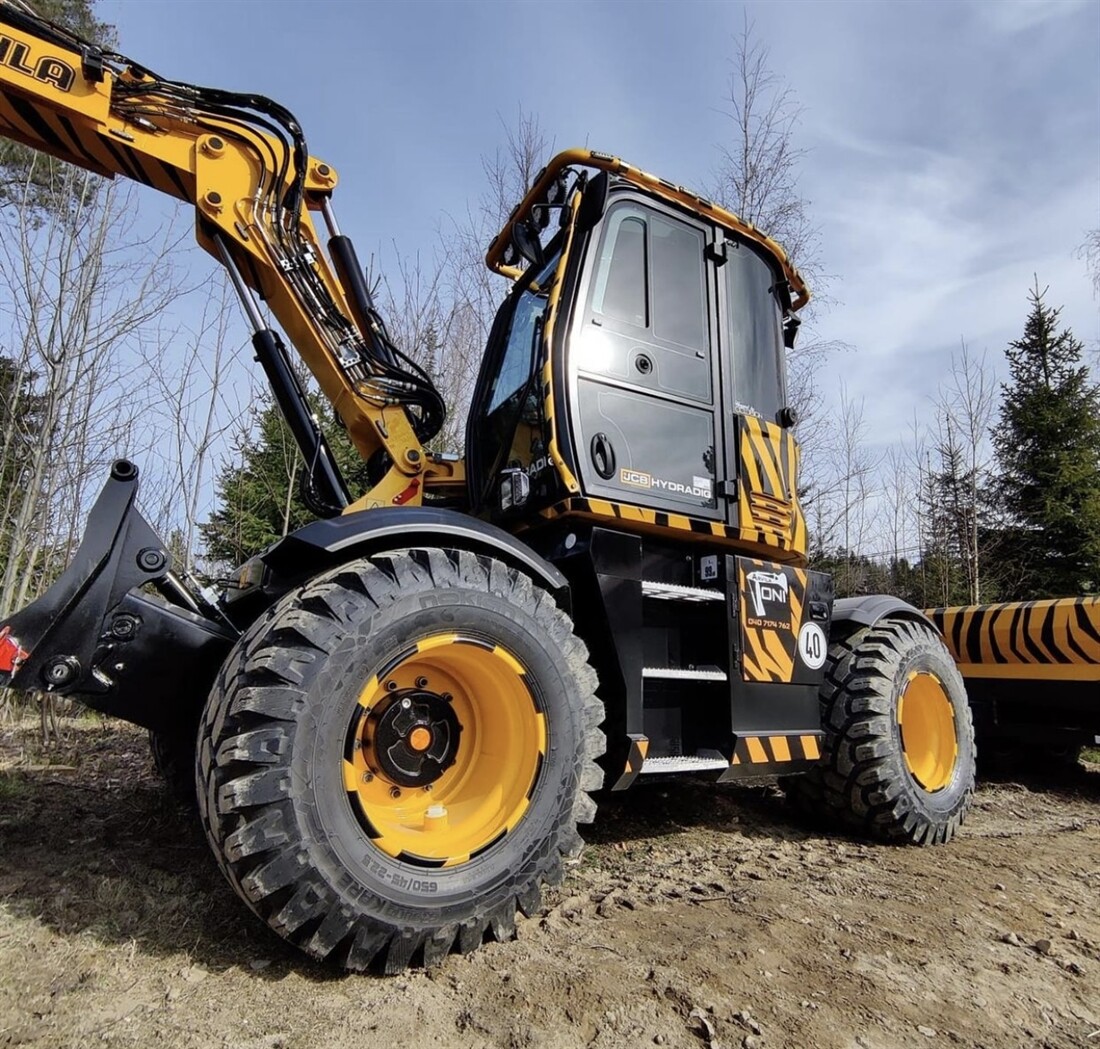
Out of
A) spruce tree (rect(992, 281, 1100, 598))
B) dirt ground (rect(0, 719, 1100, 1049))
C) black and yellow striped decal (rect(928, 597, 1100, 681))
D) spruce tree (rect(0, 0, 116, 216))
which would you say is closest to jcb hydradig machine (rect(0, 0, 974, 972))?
dirt ground (rect(0, 719, 1100, 1049))

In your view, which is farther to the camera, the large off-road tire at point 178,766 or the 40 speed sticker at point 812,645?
the 40 speed sticker at point 812,645

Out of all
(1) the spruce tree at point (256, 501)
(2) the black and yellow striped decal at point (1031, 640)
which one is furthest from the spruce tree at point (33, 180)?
(2) the black and yellow striped decal at point (1031, 640)

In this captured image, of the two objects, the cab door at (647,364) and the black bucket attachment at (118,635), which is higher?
the cab door at (647,364)

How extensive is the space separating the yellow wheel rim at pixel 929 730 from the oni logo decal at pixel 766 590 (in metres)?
1.32

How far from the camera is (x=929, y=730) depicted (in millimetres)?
5086

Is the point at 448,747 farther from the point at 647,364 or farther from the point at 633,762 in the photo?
the point at 647,364

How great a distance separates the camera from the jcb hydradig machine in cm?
250

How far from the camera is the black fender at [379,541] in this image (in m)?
2.82

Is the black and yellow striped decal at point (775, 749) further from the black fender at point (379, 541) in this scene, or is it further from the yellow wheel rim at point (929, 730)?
the black fender at point (379, 541)

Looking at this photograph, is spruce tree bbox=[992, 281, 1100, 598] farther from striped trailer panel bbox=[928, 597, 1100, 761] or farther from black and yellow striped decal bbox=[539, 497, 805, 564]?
black and yellow striped decal bbox=[539, 497, 805, 564]

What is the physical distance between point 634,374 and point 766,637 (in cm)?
153

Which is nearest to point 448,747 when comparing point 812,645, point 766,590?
point 766,590

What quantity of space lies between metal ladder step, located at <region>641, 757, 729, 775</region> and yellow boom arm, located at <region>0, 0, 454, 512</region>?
1853mm

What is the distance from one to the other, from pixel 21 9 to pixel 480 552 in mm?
3171
